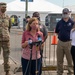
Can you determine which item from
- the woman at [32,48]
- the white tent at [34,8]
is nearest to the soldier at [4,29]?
the woman at [32,48]

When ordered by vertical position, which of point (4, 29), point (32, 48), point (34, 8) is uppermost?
point (34, 8)

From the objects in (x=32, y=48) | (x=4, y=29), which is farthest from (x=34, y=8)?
(x=32, y=48)

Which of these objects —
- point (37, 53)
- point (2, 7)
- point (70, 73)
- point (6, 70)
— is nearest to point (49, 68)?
point (70, 73)

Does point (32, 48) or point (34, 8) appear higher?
point (34, 8)

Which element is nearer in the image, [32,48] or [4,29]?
[32,48]

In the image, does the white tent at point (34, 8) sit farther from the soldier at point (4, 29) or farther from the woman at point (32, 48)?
the woman at point (32, 48)

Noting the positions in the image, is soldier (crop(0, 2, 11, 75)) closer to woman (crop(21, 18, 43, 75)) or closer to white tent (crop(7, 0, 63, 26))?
woman (crop(21, 18, 43, 75))

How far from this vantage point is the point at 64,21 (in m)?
8.12

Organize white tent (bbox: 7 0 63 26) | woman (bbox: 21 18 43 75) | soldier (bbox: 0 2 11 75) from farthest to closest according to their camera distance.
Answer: white tent (bbox: 7 0 63 26) < soldier (bbox: 0 2 11 75) < woman (bbox: 21 18 43 75)

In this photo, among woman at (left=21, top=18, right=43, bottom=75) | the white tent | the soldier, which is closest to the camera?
woman at (left=21, top=18, right=43, bottom=75)

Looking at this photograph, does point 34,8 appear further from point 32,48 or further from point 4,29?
point 32,48

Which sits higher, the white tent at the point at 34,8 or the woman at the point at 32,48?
the white tent at the point at 34,8

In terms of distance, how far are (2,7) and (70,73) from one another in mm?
2719

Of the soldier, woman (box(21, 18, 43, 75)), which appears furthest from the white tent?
woman (box(21, 18, 43, 75))
